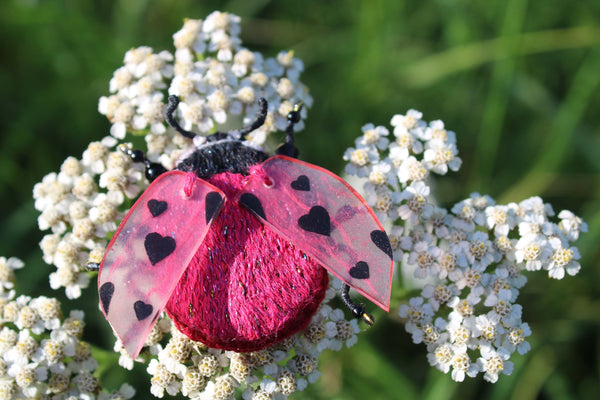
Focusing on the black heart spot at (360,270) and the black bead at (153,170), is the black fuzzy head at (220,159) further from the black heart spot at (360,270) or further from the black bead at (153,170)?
the black heart spot at (360,270)

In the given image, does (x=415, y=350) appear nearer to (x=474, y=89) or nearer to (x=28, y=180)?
(x=474, y=89)

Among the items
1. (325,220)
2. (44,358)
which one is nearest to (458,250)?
(325,220)

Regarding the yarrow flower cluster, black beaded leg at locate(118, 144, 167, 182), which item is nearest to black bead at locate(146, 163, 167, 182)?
black beaded leg at locate(118, 144, 167, 182)

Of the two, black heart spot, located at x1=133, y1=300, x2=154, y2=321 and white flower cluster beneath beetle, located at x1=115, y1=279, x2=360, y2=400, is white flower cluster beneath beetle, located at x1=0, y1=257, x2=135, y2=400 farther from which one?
black heart spot, located at x1=133, y1=300, x2=154, y2=321

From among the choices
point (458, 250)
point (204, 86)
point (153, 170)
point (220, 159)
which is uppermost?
point (204, 86)

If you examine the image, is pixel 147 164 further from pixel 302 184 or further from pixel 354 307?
pixel 354 307

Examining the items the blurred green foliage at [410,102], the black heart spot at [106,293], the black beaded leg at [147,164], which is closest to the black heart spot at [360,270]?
the black heart spot at [106,293]

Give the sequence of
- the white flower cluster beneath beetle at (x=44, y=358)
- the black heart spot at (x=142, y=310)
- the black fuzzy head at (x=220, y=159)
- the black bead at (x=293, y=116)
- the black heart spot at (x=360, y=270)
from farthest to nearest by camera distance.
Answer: the black bead at (x=293, y=116), the white flower cluster beneath beetle at (x=44, y=358), the black fuzzy head at (x=220, y=159), the black heart spot at (x=360, y=270), the black heart spot at (x=142, y=310)
